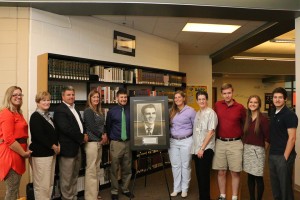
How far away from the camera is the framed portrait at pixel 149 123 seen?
371 centimetres

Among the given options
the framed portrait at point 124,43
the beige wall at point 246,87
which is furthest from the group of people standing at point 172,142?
the beige wall at point 246,87

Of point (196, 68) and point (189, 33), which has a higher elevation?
point (189, 33)

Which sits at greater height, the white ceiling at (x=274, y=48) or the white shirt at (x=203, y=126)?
the white ceiling at (x=274, y=48)

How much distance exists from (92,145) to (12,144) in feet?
3.69

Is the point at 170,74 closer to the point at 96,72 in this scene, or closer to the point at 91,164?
the point at 96,72

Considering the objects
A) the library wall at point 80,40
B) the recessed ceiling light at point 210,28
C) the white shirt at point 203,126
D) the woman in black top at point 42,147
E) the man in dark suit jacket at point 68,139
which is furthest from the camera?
the recessed ceiling light at point 210,28

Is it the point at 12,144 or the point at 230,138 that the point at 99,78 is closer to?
the point at 12,144

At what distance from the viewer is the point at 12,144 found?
2951mm

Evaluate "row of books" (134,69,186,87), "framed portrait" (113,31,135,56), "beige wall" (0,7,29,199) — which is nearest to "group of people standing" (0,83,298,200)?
"beige wall" (0,7,29,199)

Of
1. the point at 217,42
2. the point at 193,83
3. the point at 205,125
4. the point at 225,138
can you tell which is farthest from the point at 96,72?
the point at 193,83

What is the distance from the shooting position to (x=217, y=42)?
7.18m

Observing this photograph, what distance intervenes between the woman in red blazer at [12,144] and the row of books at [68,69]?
100 centimetres

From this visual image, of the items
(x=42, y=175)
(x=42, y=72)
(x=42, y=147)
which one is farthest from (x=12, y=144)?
(x=42, y=72)

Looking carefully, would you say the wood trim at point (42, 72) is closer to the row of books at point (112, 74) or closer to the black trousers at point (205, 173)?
the row of books at point (112, 74)
